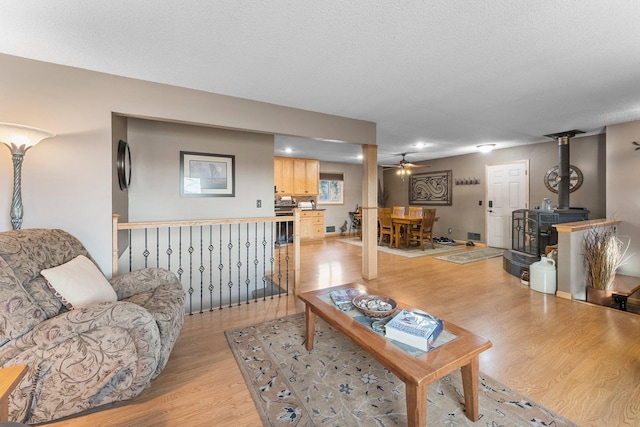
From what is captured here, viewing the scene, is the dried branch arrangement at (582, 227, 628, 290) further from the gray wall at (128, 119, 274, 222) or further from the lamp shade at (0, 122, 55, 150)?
the lamp shade at (0, 122, 55, 150)

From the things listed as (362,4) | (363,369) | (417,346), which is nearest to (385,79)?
(362,4)

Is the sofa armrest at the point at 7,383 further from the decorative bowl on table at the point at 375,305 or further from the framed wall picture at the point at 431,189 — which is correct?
the framed wall picture at the point at 431,189

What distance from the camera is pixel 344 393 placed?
5.28 feet

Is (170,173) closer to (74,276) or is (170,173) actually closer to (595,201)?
(74,276)

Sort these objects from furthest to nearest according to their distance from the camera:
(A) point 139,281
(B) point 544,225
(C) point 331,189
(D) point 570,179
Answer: (C) point 331,189, (D) point 570,179, (B) point 544,225, (A) point 139,281

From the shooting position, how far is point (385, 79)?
249 cm

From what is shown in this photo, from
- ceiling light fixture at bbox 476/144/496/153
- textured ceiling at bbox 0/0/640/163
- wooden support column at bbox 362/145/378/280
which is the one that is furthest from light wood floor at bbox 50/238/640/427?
ceiling light fixture at bbox 476/144/496/153

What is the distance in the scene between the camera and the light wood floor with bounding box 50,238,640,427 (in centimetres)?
148

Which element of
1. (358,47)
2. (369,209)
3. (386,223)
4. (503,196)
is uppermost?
(358,47)

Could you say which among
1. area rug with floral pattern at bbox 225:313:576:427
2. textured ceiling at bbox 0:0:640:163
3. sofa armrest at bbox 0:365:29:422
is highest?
textured ceiling at bbox 0:0:640:163

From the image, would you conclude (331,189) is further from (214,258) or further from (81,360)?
(81,360)

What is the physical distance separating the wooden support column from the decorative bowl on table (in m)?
2.01

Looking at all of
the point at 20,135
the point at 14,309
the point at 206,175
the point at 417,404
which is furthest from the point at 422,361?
the point at 206,175

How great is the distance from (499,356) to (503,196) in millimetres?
5168
